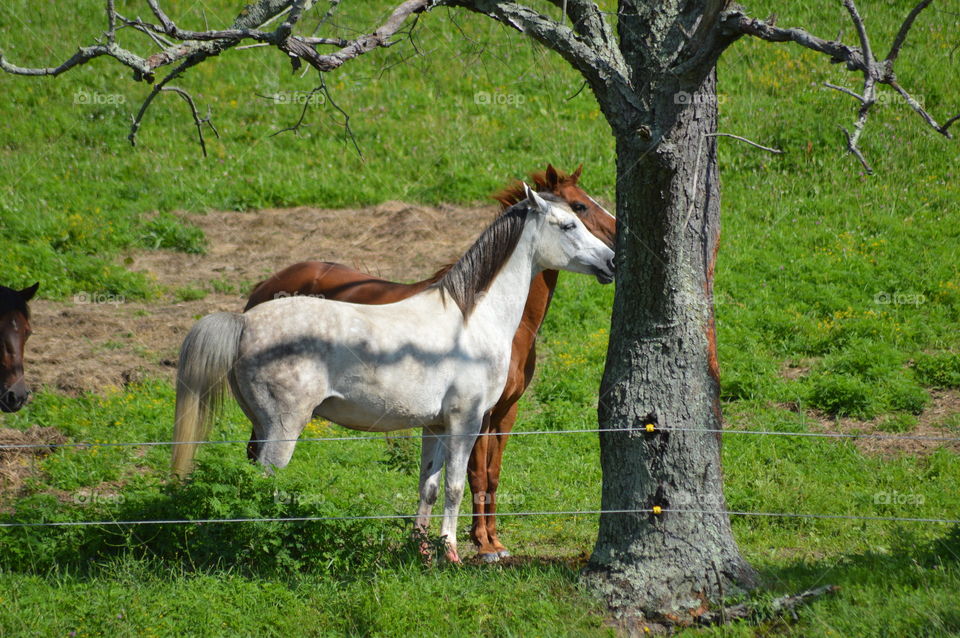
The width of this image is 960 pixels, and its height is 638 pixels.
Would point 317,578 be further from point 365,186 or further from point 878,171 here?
point 878,171

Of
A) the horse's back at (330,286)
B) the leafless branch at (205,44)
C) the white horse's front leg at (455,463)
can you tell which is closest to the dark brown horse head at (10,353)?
the horse's back at (330,286)

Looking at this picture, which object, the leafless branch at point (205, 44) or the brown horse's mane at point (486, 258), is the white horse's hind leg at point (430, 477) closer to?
the brown horse's mane at point (486, 258)

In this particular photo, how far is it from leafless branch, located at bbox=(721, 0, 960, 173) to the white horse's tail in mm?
3285

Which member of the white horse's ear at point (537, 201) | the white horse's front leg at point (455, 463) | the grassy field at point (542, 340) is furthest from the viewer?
the white horse's ear at point (537, 201)

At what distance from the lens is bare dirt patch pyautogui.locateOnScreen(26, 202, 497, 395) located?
10.2 meters

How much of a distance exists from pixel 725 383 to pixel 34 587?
700 centimetres

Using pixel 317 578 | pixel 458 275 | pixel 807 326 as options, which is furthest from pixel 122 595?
pixel 807 326

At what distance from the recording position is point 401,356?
578 centimetres

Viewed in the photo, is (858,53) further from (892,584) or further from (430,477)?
(430,477)

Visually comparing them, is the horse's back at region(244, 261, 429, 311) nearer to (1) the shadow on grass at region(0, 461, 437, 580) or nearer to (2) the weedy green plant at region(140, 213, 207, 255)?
(1) the shadow on grass at region(0, 461, 437, 580)

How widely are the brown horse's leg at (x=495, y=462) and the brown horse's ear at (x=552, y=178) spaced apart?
1.79 m

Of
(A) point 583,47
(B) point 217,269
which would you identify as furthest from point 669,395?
(B) point 217,269

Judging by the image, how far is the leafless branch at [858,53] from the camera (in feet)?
12.9

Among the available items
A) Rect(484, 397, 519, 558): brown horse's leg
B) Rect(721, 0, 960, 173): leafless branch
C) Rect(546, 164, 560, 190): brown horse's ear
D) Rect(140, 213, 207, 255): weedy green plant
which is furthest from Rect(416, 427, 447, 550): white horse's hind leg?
Rect(140, 213, 207, 255): weedy green plant
